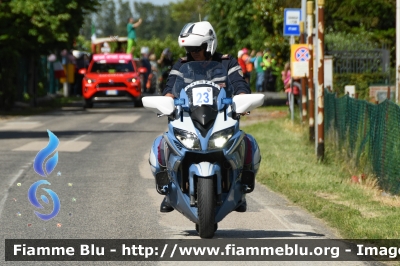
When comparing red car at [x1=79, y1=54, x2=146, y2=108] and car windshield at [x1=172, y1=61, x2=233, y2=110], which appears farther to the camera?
red car at [x1=79, y1=54, x2=146, y2=108]

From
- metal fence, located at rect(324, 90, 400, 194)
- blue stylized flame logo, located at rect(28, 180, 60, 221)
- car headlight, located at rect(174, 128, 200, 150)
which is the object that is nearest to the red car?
metal fence, located at rect(324, 90, 400, 194)

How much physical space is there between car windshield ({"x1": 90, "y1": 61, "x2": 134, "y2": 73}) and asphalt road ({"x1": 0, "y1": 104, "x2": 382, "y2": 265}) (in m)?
16.9

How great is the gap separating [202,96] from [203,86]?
14cm

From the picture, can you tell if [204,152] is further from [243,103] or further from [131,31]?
[131,31]

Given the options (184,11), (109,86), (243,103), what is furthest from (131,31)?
(184,11)

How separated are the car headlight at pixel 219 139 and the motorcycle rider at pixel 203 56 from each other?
1.76 ft

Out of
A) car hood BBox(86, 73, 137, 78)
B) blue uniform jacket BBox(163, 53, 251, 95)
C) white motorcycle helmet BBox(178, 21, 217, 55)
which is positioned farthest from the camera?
car hood BBox(86, 73, 137, 78)

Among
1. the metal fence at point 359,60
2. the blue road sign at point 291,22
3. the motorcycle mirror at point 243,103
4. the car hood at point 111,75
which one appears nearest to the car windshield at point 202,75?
the motorcycle mirror at point 243,103

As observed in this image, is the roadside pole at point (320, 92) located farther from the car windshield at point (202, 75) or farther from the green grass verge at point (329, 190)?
the car windshield at point (202, 75)

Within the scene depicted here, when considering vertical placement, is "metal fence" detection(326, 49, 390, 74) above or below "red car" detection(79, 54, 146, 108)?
above

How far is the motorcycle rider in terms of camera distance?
385 inches

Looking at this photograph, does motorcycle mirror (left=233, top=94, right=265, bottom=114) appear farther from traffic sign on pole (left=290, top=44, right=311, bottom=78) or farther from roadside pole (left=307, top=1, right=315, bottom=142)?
traffic sign on pole (left=290, top=44, right=311, bottom=78)

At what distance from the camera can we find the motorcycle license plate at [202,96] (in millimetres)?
9391

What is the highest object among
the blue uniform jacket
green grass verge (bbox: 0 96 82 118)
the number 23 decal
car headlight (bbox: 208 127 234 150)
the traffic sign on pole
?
the blue uniform jacket
